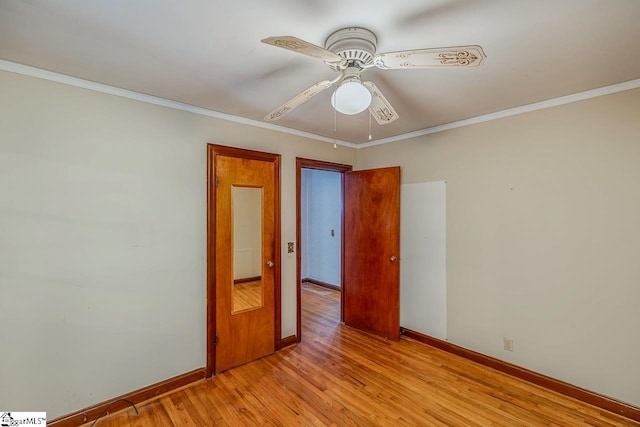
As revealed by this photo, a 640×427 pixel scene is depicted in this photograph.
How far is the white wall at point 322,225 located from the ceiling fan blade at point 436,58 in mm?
3997

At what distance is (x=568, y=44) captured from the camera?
161 centimetres

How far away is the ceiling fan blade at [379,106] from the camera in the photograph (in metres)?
1.62

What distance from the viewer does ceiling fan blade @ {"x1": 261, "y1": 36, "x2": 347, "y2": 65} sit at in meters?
1.13

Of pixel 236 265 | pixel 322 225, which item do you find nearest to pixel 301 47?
pixel 236 265

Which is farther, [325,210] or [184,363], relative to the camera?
[325,210]

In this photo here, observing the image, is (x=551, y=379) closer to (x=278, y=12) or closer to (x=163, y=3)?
(x=278, y=12)

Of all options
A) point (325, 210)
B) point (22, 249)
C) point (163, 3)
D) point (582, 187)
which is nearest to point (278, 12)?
point (163, 3)

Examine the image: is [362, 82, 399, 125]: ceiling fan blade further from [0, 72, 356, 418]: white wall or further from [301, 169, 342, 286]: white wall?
[301, 169, 342, 286]: white wall

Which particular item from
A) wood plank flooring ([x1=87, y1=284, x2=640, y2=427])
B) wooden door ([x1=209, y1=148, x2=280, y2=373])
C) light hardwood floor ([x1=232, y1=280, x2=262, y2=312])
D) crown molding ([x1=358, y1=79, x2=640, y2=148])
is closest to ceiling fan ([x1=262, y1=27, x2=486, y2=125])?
wooden door ([x1=209, y1=148, x2=280, y2=373])

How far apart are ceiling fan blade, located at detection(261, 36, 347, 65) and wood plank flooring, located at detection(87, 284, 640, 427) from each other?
7.61 feet

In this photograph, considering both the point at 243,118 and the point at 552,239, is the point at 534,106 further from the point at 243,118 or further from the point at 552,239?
the point at 243,118

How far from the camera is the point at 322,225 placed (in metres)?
5.88

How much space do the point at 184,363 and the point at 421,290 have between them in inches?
101

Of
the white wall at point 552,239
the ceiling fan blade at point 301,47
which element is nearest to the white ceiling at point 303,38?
the ceiling fan blade at point 301,47
